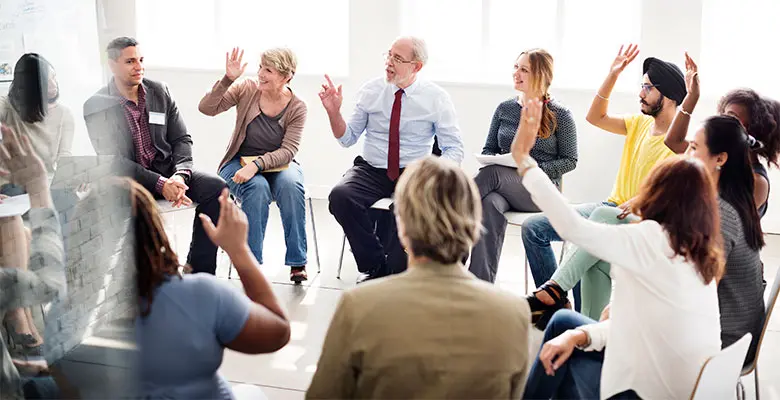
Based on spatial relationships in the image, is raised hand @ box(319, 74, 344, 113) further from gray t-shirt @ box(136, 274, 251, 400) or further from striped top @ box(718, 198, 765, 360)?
gray t-shirt @ box(136, 274, 251, 400)

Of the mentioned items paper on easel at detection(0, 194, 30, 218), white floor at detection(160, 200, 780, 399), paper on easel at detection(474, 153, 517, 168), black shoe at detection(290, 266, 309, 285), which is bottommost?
white floor at detection(160, 200, 780, 399)

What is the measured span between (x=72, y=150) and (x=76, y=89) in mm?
124

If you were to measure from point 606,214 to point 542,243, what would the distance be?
1.43 feet

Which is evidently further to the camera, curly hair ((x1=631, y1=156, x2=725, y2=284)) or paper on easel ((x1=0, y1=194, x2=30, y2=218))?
curly hair ((x1=631, y1=156, x2=725, y2=284))

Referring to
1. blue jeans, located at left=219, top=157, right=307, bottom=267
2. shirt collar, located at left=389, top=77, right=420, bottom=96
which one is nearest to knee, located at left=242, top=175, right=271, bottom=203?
blue jeans, located at left=219, top=157, right=307, bottom=267

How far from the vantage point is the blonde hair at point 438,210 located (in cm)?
210

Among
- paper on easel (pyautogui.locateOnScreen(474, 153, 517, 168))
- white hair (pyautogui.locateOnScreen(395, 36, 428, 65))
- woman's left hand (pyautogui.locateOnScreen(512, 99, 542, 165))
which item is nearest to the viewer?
woman's left hand (pyautogui.locateOnScreen(512, 99, 542, 165))

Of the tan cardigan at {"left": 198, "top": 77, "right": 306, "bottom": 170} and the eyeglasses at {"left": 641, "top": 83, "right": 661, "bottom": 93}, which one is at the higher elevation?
the eyeglasses at {"left": 641, "top": 83, "right": 661, "bottom": 93}

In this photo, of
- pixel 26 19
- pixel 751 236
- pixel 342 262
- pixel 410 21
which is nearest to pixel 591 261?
pixel 751 236

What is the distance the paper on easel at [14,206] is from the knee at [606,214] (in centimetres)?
269

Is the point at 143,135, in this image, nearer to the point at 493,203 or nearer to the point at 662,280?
the point at 493,203

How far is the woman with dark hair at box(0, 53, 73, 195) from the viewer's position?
183cm

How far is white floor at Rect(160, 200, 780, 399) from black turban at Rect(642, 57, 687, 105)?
4.08ft

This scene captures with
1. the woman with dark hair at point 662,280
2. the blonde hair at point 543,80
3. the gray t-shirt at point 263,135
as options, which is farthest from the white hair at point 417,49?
the woman with dark hair at point 662,280
